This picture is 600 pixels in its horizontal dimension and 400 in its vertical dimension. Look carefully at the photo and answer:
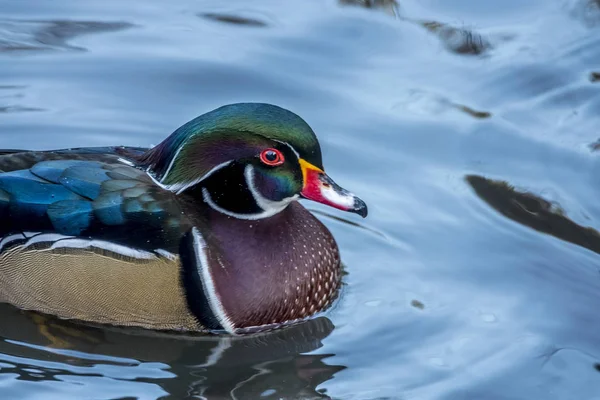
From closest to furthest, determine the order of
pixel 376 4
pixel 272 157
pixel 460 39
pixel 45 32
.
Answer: pixel 272 157 < pixel 45 32 < pixel 460 39 < pixel 376 4

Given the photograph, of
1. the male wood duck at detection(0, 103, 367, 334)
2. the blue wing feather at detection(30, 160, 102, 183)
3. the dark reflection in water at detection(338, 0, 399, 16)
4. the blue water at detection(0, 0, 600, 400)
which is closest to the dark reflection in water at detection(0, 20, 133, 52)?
the blue water at detection(0, 0, 600, 400)

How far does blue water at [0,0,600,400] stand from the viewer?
6.01m

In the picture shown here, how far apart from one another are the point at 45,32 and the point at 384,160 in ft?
9.46

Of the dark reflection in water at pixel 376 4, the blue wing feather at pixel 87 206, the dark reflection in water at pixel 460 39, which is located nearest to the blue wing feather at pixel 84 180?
the blue wing feather at pixel 87 206

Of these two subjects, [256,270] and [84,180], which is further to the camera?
[256,270]

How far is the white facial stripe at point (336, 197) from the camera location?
20.2ft

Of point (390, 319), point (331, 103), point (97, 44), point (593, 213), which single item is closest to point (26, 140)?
point (97, 44)

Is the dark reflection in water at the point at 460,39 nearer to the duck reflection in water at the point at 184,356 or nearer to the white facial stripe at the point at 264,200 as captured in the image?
the white facial stripe at the point at 264,200

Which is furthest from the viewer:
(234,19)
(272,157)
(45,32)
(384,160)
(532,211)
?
(234,19)

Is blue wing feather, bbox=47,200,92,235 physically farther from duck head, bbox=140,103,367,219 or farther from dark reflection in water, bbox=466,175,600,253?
dark reflection in water, bbox=466,175,600,253

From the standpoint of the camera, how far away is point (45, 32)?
29.8 feet

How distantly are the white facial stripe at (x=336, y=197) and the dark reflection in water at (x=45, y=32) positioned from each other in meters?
3.38

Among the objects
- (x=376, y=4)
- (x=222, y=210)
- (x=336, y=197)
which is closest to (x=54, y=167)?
(x=222, y=210)

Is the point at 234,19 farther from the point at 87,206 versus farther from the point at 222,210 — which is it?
the point at 87,206
